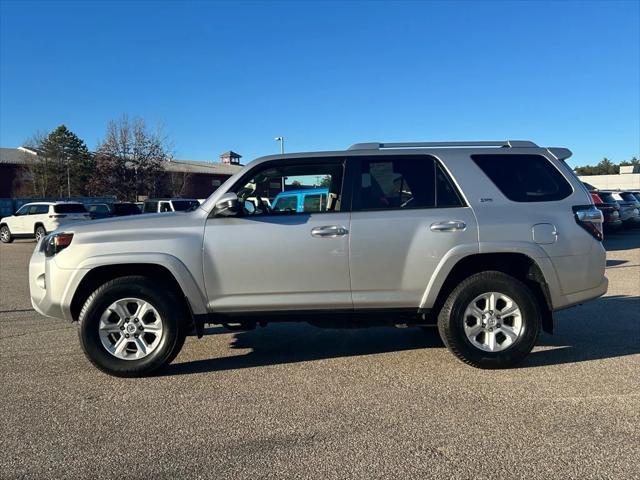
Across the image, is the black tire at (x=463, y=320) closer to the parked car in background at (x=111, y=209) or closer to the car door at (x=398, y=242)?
the car door at (x=398, y=242)

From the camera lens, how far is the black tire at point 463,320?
4.77m

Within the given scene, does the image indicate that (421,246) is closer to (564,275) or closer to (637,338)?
(564,275)

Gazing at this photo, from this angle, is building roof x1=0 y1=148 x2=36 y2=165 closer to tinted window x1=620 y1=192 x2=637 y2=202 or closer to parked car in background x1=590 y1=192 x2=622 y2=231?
tinted window x1=620 y1=192 x2=637 y2=202

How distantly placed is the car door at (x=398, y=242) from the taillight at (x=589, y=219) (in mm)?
1012

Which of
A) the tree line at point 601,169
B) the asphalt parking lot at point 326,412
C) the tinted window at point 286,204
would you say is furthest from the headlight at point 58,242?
the tree line at point 601,169

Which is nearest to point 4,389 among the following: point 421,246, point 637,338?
point 421,246

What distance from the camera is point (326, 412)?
3930 mm

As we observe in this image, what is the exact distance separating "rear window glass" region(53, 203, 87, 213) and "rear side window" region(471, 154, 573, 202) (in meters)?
21.9

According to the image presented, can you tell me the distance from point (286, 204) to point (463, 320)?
195 centimetres

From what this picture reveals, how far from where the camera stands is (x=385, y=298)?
4805 mm

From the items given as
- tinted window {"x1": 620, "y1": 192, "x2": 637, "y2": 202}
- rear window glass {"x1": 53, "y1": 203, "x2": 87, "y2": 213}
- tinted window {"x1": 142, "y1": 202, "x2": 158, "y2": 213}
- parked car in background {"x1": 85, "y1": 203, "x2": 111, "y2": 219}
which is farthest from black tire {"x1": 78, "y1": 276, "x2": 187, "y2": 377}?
tinted window {"x1": 620, "y1": 192, "x2": 637, "y2": 202}

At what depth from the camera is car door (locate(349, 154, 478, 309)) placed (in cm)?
475

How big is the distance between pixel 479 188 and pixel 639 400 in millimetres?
2144

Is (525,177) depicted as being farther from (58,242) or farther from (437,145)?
(58,242)
